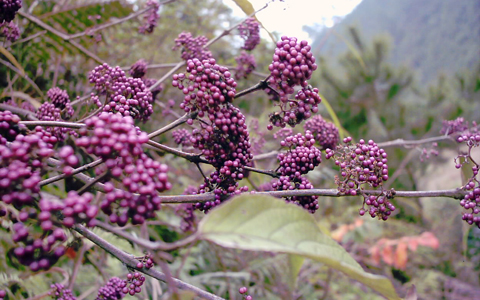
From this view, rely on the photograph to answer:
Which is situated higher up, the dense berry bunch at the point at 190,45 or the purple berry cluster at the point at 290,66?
the dense berry bunch at the point at 190,45

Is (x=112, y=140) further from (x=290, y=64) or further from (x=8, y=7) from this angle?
(x=8, y=7)

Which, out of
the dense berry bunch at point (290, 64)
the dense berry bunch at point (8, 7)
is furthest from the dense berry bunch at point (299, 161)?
the dense berry bunch at point (8, 7)

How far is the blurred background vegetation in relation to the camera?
7.86 ft

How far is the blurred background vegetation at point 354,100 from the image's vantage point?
239 centimetres

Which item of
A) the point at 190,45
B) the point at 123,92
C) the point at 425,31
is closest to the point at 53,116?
the point at 123,92

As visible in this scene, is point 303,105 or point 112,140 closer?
point 112,140

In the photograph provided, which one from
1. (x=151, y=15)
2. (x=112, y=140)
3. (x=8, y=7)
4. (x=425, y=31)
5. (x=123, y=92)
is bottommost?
(x=112, y=140)

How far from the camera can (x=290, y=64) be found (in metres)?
0.92

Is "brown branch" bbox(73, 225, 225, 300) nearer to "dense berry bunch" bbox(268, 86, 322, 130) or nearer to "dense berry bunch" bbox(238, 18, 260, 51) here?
"dense berry bunch" bbox(268, 86, 322, 130)

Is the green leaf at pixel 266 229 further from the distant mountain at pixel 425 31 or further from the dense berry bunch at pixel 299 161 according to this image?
the distant mountain at pixel 425 31

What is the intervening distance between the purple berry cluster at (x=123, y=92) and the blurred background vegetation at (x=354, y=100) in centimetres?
59

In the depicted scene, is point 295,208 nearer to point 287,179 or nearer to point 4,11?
point 287,179

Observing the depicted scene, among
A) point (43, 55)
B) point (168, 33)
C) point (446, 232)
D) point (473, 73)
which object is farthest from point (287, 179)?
point (473, 73)

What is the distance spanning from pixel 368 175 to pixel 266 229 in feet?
1.81
